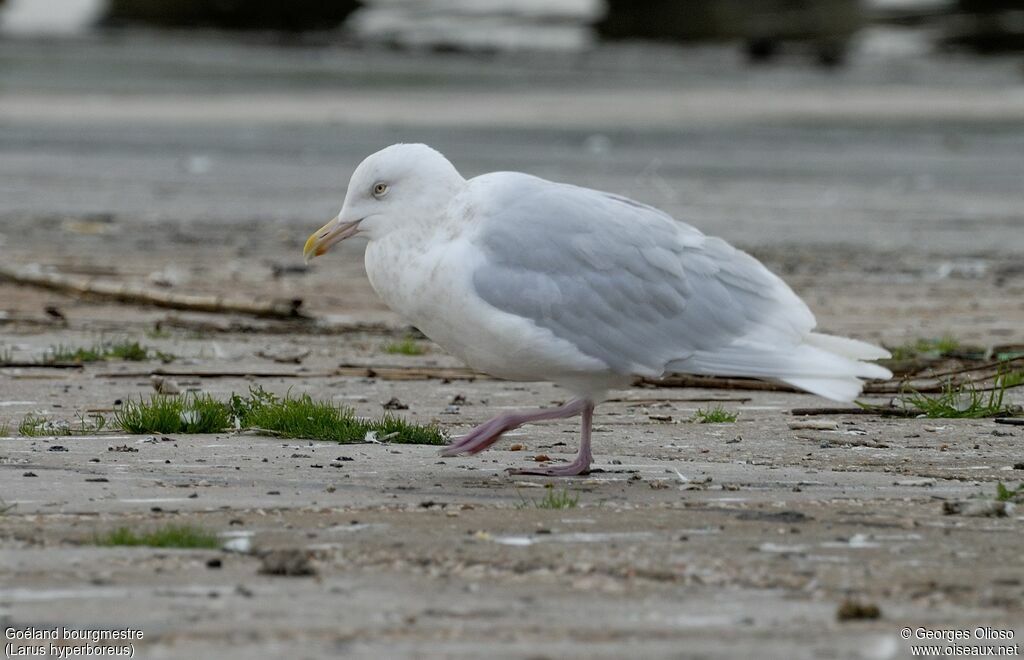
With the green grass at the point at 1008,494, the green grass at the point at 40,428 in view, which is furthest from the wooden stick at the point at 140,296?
the green grass at the point at 1008,494

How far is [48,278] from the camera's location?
40.3 ft

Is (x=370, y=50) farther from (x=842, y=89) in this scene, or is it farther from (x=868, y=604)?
(x=868, y=604)

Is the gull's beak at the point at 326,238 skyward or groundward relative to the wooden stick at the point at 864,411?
skyward

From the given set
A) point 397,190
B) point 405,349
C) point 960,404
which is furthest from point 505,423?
point 405,349

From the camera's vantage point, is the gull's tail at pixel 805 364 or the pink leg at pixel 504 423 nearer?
the gull's tail at pixel 805 364

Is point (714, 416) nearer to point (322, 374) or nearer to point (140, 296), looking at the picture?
point (322, 374)

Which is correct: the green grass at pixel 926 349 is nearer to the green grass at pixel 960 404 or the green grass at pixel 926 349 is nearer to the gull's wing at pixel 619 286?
the green grass at pixel 960 404

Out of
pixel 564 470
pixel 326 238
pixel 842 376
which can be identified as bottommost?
pixel 564 470

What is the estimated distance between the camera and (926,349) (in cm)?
986

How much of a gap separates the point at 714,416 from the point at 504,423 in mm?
1460

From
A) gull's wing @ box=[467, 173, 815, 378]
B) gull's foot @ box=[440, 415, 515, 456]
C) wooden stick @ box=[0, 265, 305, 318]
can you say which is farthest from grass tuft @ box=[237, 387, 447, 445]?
wooden stick @ box=[0, 265, 305, 318]

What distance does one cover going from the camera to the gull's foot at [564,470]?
672cm

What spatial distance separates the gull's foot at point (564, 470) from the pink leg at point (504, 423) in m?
0.18

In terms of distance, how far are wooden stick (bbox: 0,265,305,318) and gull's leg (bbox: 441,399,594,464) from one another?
433 cm
